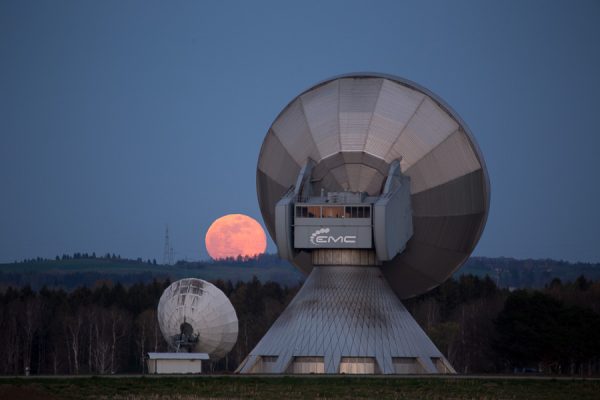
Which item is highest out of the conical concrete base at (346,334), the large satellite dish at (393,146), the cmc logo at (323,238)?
the large satellite dish at (393,146)

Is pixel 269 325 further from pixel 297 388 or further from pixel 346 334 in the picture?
pixel 297 388

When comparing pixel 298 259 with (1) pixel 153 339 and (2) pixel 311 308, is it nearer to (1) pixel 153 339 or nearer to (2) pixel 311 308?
(2) pixel 311 308

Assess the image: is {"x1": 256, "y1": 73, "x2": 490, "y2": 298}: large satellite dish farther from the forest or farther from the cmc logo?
the forest

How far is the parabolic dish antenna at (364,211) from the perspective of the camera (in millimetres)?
73062

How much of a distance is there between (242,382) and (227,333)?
23.0 m

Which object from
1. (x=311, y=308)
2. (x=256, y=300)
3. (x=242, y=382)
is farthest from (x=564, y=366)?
(x=256, y=300)

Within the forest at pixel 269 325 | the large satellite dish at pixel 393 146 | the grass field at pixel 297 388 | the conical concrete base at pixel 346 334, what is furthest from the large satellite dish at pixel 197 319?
the forest at pixel 269 325

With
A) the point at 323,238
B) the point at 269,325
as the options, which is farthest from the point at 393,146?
the point at 269,325

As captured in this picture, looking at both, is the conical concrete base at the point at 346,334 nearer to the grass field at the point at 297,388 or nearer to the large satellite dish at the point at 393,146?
the large satellite dish at the point at 393,146

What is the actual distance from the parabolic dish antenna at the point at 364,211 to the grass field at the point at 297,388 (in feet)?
22.7

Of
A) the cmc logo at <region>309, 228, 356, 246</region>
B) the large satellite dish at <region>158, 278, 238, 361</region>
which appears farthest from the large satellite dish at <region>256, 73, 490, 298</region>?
the large satellite dish at <region>158, 278, 238, 361</region>

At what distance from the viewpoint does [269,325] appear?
142m

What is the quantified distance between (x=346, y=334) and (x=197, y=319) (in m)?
16.1

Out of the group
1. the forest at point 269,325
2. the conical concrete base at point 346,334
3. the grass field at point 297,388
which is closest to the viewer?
the grass field at point 297,388
